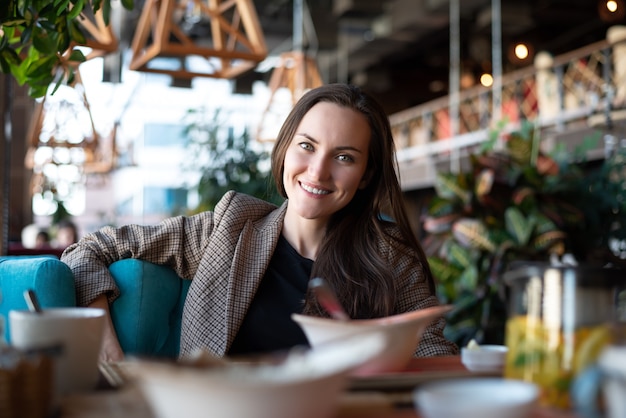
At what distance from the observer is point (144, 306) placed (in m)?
1.93

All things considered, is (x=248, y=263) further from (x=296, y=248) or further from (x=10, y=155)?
(x=10, y=155)

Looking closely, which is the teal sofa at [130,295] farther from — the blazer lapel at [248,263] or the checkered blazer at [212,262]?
the blazer lapel at [248,263]

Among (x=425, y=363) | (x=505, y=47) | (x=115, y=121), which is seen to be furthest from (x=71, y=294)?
(x=505, y=47)

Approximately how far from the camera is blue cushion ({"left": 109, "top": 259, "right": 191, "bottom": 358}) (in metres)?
1.91

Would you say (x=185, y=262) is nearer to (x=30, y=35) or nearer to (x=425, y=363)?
(x=30, y=35)

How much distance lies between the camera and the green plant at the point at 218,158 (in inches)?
239

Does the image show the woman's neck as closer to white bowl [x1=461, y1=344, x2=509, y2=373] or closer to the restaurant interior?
the restaurant interior

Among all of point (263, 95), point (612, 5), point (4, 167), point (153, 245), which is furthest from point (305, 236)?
point (263, 95)

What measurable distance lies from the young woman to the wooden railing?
5.04 m

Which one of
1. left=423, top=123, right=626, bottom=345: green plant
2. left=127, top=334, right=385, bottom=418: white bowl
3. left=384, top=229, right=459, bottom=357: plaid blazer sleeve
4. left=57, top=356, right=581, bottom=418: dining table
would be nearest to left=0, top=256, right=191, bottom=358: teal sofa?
left=384, top=229, right=459, bottom=357: plaid blazer sleeve

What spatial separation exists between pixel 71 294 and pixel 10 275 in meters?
0.14

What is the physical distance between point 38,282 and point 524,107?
1040 centimetres

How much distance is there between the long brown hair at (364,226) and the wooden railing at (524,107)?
16.2ft

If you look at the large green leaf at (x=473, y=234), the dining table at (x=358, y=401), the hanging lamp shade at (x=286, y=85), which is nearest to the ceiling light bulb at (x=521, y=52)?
the hanging lamp shade at (x=286, y=85)
